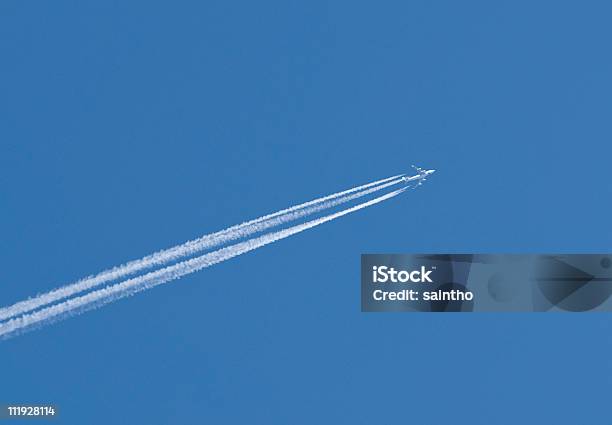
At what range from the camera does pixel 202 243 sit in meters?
6.59

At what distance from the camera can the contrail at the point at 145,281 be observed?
21.5 ft

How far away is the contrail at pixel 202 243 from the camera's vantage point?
Result: 655 cm

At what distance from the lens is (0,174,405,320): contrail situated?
655 cm

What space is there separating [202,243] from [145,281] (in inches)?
18.6

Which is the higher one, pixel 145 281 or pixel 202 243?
pixel 202 243

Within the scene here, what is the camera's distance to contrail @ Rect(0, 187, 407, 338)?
6.55 meters

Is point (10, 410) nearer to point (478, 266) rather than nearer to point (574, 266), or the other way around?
point (478, 266)

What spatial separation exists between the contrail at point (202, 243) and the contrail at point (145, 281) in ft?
0.16

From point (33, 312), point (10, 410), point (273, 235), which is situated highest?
point (273, 235)

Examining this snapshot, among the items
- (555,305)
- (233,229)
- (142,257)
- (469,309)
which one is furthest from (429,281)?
(142,257)

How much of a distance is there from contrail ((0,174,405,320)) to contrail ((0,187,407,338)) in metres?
0.05

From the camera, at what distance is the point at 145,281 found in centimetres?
658

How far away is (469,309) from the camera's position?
6.65m

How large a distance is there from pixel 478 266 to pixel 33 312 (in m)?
3.11
